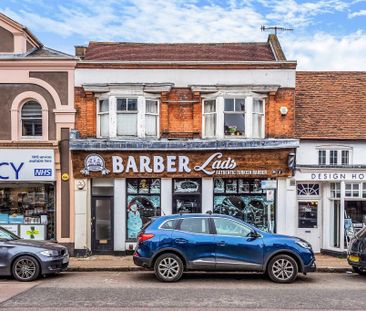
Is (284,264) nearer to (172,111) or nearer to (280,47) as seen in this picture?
(172,111)

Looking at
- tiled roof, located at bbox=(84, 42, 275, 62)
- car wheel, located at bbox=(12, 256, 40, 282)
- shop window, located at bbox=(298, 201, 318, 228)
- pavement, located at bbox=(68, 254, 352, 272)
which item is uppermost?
tiled roof, located at bbox=(84, 42, 275, 62)

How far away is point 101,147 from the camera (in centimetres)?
1747

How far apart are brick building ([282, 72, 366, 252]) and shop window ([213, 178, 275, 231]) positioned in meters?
0.86

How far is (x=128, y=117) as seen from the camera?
17.8 m

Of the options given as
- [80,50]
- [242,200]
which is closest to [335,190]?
[242,200]

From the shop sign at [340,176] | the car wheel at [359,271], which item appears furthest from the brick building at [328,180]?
the car wheel at [359,271]

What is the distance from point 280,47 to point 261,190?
575 cm

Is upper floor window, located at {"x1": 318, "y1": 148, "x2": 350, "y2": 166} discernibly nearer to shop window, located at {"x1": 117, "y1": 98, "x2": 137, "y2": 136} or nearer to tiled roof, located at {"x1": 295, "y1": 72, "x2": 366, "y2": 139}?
tiled roof, located at {"x1": 295, "y1": 72, "x2": 366, "y2": 139}

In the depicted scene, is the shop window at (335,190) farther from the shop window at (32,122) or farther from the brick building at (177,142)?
the shop window at (32,122)

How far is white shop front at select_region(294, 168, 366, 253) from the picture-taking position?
17.5 meters

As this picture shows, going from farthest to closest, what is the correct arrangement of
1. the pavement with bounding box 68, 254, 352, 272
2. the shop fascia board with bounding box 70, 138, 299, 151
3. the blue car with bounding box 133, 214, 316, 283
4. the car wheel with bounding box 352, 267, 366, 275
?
the shop fascia board with bounding box 70, 138, 299, 151 < the pavement with bounding box 68, 254, 352, 272 < the car wheel with bounding box 352, 267, 366, 275 < the blue car with bounding box 133, 214, 316, 283

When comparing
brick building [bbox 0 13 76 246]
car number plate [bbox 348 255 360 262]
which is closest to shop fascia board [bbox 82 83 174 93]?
brick building [bbox 0 13 76 246]

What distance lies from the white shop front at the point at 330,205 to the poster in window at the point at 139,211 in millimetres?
5030

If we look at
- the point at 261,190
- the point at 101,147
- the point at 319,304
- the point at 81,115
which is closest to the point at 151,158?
the point at 101,147
